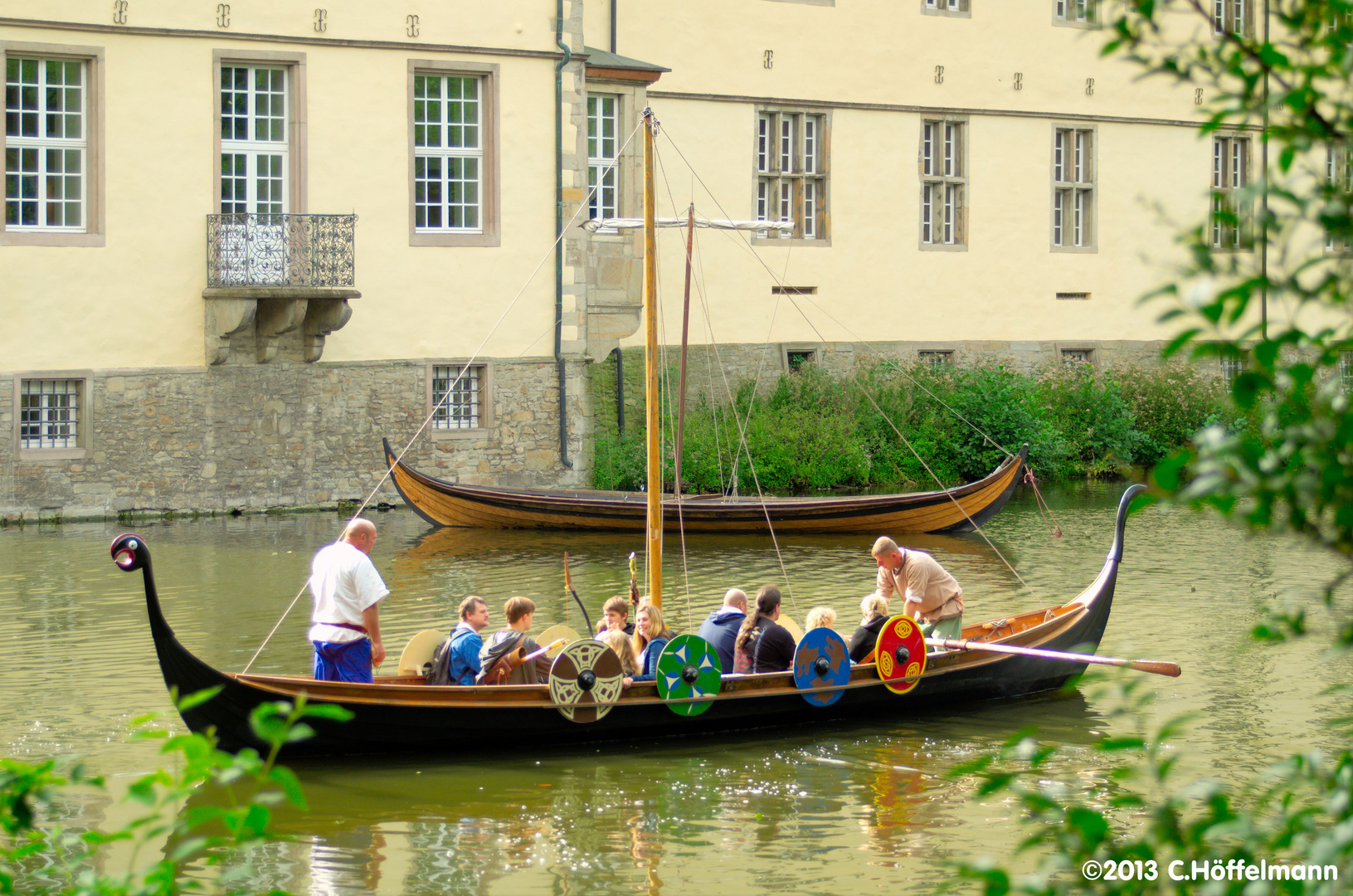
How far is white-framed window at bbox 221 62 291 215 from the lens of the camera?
1927 cm

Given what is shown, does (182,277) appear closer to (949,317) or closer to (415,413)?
(415,413)

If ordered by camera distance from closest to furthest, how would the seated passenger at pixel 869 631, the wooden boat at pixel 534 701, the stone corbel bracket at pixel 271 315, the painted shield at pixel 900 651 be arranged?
the wooden boat at pixel 534 701, the painted shield at pixel 900 651, the seated passenger at pixel 869 631, the stone corbel bracket at pixel 271 315

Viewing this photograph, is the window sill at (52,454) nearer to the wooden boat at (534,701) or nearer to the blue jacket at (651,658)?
the wooden boat at (534,701)

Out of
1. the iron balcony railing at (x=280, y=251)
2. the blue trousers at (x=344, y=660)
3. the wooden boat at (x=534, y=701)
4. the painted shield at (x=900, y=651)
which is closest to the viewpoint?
the wooden boat at (x=534, y=701)

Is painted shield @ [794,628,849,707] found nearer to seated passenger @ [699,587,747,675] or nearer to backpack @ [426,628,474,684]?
seated passenger @ [699,587,747,675]

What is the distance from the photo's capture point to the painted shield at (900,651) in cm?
945

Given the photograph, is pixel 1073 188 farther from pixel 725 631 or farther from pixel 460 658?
pixel 460 658

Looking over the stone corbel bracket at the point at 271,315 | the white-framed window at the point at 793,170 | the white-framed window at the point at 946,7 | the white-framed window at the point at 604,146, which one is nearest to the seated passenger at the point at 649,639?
the stone corbel bracket at the point at 271,315

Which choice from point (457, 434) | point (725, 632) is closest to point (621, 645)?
point (725, 632)

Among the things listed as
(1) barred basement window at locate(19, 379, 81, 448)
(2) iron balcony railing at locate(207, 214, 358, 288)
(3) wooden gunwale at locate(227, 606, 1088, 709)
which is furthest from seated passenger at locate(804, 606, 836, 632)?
(1) barred basement window at locate(19, 379, 81, 448)

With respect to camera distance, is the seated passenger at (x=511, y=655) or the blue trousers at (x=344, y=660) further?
the seated passenger at (x=511, y=655)

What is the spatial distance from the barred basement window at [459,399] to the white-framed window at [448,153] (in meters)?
1.97

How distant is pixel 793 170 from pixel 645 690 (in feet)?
56.6

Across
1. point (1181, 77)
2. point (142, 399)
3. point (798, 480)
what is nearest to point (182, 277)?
point (142, 399)
